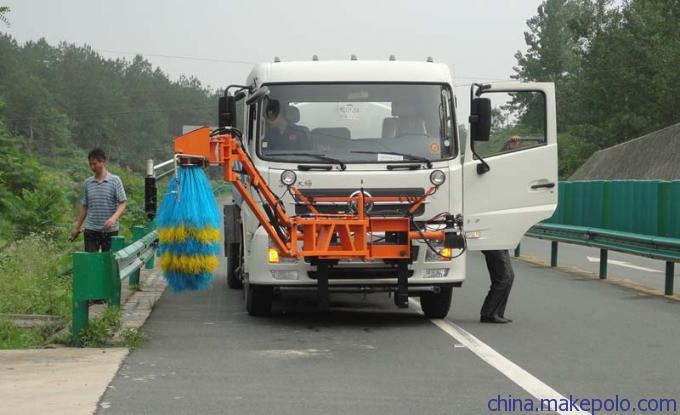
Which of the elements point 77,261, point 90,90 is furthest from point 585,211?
point 90,90

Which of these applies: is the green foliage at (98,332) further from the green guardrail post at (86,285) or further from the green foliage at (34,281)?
the green foliage at (34,281)

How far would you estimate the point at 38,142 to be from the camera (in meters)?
118

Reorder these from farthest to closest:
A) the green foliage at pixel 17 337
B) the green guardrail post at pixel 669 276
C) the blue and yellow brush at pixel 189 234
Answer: the green guardrail post at pixel 669 276, the blue and yellow brush at pixel 189 234, the green foliage at pixel 17 337

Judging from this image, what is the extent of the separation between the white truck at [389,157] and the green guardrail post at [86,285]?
1.87 metres

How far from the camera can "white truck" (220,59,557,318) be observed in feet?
38.5

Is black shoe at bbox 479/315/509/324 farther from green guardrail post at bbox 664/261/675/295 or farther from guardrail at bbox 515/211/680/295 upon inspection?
green guardrail post at bbox 664/261/675/295

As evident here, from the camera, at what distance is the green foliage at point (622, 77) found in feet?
214

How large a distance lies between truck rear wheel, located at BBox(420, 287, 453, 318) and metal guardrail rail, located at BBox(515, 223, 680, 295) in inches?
172

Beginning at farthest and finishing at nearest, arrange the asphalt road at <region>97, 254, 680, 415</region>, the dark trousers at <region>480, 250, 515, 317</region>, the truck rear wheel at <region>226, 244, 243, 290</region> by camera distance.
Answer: the truck rear wheel at <region>226, 244, 243, 290</region> → the dark trousers at <region>480, 250, 515, 317</region> → the asphalt road at <region>97, 254, 680, 415</region>

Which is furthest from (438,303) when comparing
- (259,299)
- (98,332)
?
(98,332)

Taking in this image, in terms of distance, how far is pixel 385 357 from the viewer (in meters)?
9.76

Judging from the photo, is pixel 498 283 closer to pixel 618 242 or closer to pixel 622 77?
pixel 618 242

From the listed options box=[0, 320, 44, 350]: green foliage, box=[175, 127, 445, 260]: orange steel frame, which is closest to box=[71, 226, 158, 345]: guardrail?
box=[0, 320, 44, 350]: green foliage

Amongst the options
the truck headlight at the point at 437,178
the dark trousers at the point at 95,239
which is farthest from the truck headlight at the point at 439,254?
the dark trousers at the point at 95,239
